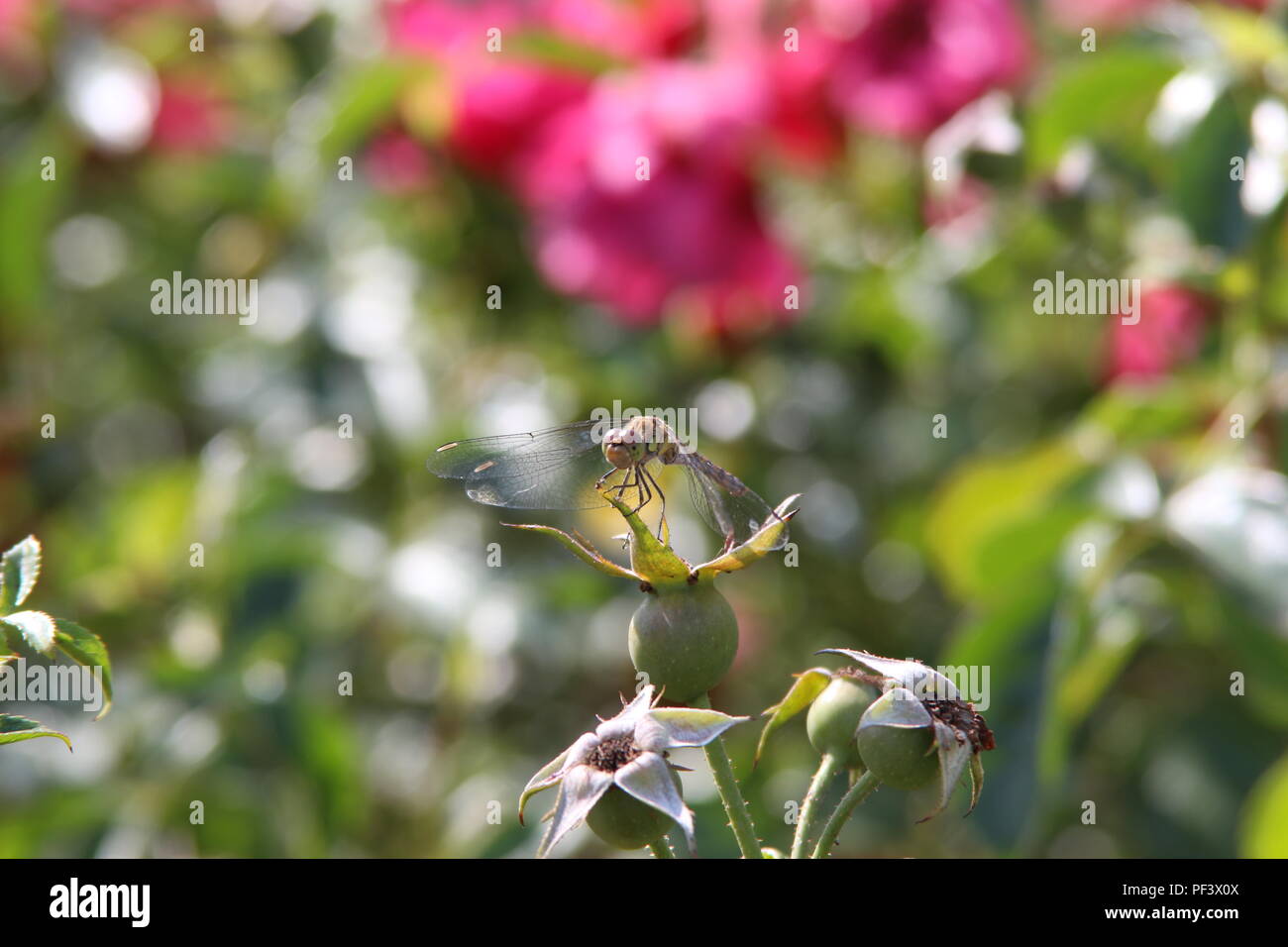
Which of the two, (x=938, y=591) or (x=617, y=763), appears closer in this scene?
(x=617, y=763)

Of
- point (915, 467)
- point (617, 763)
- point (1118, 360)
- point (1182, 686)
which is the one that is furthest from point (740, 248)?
point (617, 763)

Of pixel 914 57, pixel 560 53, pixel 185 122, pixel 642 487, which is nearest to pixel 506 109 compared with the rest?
pixel 560 53

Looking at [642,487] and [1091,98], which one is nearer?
[642,487]

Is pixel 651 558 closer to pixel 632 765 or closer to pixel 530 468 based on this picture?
pixel 632 765

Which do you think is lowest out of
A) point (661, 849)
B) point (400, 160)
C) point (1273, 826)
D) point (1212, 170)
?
point (1273, 826)

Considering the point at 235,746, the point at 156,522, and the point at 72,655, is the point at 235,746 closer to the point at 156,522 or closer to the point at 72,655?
the point at 156,522

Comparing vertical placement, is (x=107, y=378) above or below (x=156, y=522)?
above

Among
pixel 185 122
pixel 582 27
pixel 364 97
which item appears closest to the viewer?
pixel 364 97

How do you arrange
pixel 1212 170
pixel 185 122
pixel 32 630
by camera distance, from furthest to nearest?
pixel 185 122 < pixel 1212 170 < pixel 32 630
